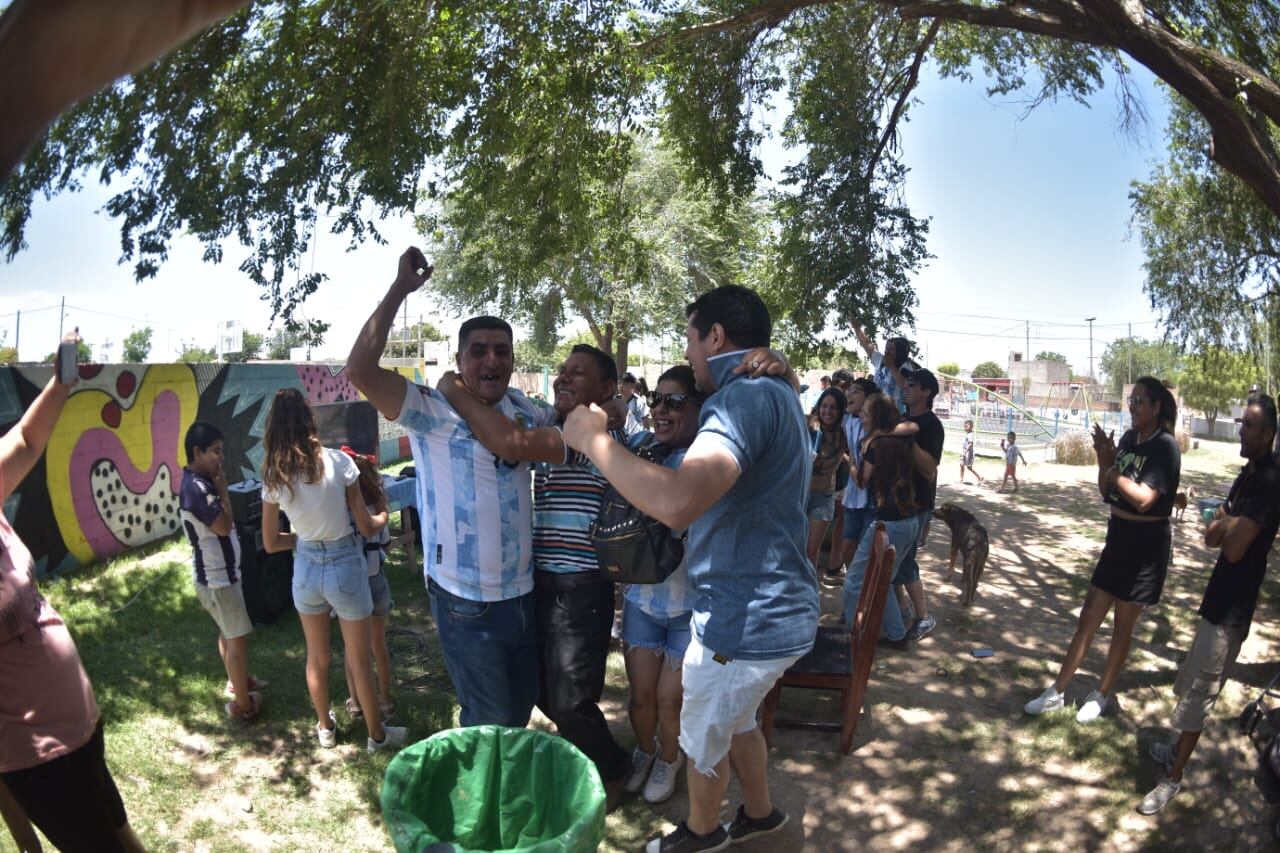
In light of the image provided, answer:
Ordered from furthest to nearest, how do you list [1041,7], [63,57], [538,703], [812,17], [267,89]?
[812,17] → [1041,7] → [267,89] → [538,703] → [63,57]

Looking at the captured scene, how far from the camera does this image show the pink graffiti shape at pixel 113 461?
754cm

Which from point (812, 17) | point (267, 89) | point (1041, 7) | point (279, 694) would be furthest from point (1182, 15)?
point (279, 694)

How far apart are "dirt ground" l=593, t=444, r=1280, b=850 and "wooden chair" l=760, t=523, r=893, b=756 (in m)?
0.14

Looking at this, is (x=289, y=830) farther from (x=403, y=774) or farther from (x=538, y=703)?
(x=403, y=774)

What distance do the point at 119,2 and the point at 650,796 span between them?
3.68 meters

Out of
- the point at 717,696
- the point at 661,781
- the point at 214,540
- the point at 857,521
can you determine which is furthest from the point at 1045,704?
the point at 214,540

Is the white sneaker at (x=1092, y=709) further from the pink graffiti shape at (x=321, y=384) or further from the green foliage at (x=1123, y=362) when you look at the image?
the green foliage at (x=1123, y=362)

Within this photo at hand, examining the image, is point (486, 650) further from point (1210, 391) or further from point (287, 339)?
point (1210, 391)

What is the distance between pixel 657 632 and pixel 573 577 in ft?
1.80

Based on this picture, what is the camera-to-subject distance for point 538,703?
11.3 feet

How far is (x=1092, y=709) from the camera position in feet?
14.6

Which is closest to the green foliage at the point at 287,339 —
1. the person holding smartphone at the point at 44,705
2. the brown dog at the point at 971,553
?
the person holding smartphone at the point at 44,705

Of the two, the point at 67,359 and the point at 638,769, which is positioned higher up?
the point at 67,359

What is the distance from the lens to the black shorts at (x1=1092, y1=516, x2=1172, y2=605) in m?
4.19
